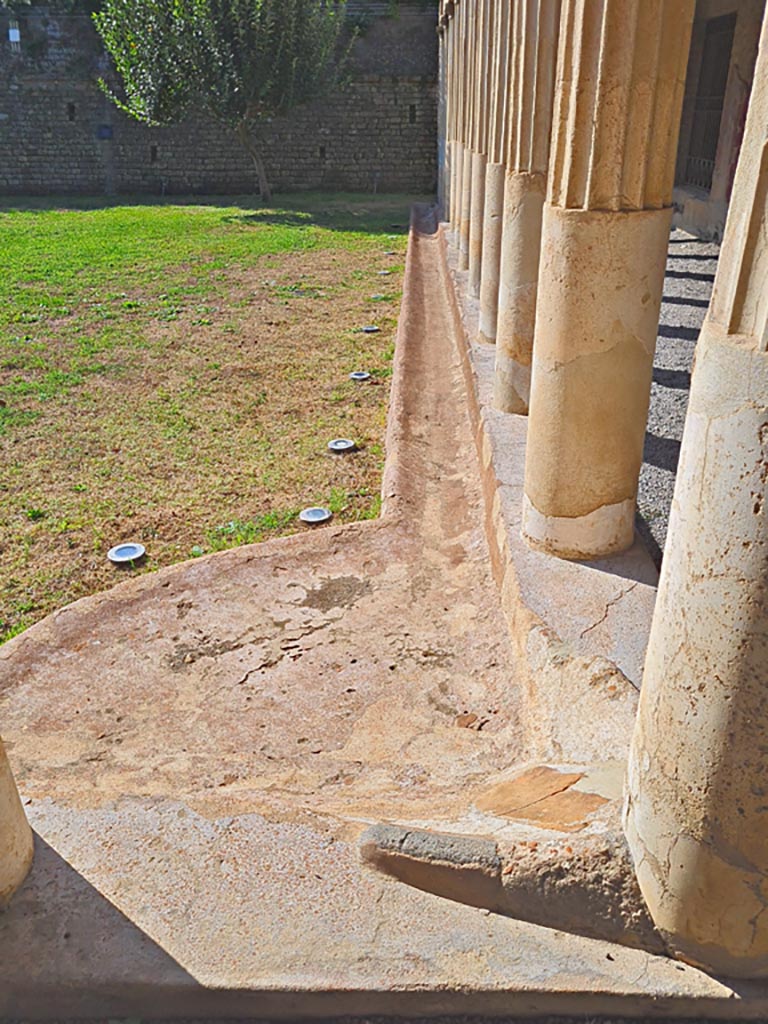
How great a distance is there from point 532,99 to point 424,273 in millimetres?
8038

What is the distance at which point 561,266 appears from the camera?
377cm

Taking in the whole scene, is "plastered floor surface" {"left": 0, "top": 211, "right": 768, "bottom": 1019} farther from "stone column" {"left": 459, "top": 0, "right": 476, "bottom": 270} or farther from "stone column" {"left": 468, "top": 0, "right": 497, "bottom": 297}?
"stone column" {"left": 459, "top": 0, "right": 476, "bottom": 270}

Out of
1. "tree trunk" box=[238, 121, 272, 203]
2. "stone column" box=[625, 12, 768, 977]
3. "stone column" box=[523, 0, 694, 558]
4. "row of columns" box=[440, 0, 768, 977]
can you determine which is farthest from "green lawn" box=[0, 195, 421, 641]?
"tree trunk" box=[238, 121, 272, 203]

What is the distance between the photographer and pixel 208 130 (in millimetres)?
23672

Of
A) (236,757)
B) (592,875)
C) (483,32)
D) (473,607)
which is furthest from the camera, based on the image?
(483,32)

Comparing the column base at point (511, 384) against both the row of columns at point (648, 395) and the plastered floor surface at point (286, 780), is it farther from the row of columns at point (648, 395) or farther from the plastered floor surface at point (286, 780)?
the plastered floor surface at point (286, 780)

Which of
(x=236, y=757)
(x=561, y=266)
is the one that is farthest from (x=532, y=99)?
(x=236, y=757)

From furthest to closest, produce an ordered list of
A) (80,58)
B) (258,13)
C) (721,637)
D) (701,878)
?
(80,58)
(258,13)
(701,878)
(721,637)

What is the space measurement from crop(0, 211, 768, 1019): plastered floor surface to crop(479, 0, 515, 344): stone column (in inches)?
67.0

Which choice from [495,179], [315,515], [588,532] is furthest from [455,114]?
[588,532]

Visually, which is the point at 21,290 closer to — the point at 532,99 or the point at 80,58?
the point at 532,99

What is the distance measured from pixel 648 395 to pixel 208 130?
22.8 metres

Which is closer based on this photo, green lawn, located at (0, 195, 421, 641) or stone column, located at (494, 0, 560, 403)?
stone column, located at (494, 0, 560, 403)

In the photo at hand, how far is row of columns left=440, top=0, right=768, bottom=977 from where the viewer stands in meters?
1.73
